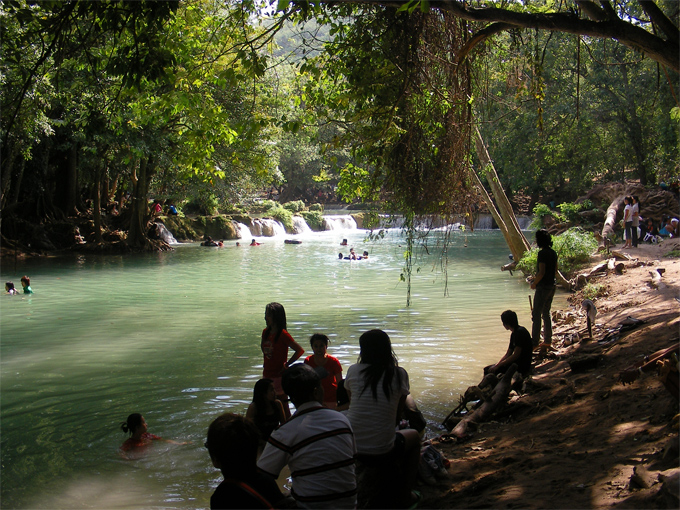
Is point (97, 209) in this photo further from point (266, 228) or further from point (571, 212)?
point (571, 212)

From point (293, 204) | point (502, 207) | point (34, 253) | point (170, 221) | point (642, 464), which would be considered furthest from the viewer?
point (293, 204)

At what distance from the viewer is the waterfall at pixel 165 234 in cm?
3769

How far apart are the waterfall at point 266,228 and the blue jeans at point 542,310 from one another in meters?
37.1

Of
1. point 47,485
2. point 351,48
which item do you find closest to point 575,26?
point 351,48

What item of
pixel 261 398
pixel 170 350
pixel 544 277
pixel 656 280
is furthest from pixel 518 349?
pixel 656 280

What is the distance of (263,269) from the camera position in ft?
80.8

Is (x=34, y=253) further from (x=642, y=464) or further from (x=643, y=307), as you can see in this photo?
(x=642, y=464)

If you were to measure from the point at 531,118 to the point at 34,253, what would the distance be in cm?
2880

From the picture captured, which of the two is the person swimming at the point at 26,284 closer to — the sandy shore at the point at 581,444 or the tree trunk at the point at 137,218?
the tree trunk at the point at 137,218

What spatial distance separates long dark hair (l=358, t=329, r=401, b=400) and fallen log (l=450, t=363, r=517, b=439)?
7.38 feet

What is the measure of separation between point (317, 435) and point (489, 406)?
12.5 ft

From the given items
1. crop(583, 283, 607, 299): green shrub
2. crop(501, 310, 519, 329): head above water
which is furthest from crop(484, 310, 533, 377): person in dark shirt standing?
crop(583, 283, 607, 299): green shrub

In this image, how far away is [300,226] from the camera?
48.5 m

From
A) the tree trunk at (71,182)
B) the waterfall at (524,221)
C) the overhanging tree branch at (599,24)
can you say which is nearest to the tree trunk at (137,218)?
the tree trunk at (71,182)
